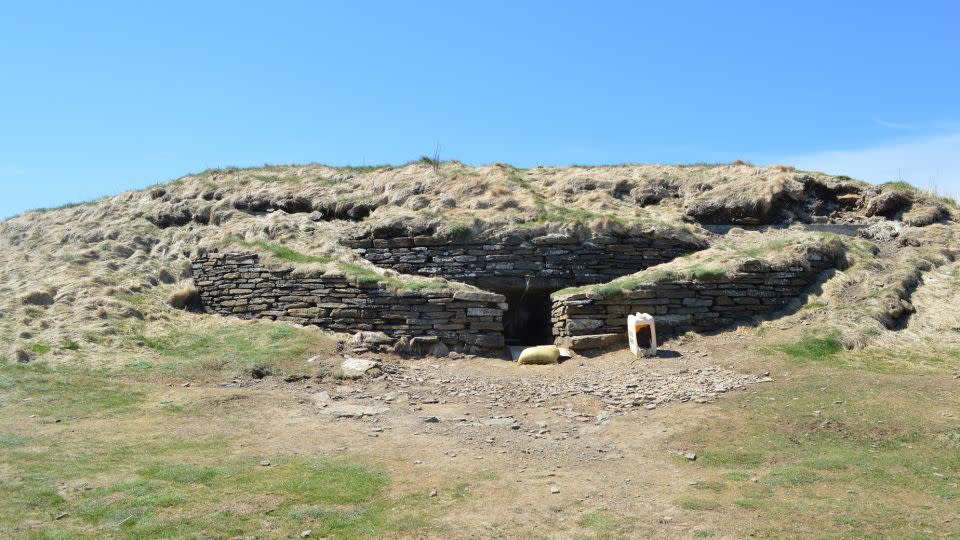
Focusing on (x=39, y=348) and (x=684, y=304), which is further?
(x=684, y=304)

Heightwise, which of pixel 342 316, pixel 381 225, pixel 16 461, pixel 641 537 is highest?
pixel 381 225

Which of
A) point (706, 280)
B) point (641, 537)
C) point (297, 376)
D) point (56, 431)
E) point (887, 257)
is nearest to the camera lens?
point (641, 537)

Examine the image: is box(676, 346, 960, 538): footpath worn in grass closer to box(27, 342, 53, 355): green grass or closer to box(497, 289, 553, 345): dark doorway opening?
box(497, 289, 553, 345): dark doorway opening

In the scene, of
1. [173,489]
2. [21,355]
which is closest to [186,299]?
[21,355]

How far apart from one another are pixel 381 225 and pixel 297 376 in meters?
5.38

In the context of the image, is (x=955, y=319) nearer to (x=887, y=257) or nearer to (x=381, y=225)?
(x=887, y=257)

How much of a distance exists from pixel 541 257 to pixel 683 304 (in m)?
3.33

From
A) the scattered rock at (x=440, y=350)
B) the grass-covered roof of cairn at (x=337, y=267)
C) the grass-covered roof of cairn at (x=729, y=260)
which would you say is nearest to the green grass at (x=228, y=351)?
the grass-covered roof of cairn at (x=337, y=267)

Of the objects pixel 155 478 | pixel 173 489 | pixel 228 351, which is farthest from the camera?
pixel 228 351

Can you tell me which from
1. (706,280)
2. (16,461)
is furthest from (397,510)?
(706,280)

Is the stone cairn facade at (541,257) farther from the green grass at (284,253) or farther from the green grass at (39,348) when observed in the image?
the green grass at (39,348)

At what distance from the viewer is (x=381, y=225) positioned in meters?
16.6

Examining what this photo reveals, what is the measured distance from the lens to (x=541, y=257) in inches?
626

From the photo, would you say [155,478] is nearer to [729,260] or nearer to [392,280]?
[392,280]
